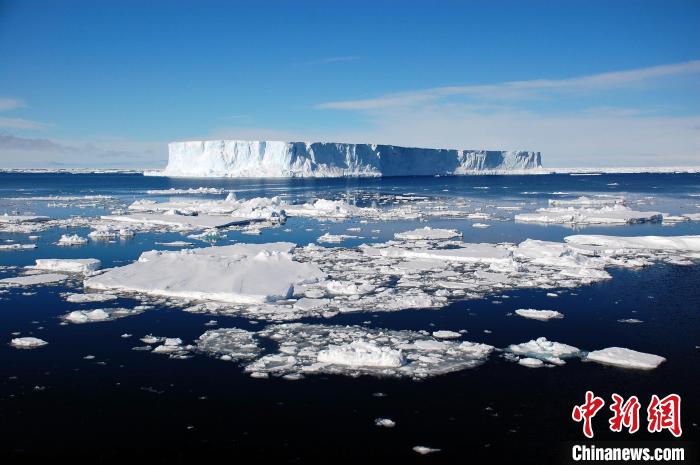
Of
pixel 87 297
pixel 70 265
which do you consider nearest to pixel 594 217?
pixel 70 265

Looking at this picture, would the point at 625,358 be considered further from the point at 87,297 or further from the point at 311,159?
the point at 311,159

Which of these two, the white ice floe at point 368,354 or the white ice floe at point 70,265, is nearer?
the white ice floe at point 368,354

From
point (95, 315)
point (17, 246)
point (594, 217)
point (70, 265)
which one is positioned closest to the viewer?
point (95, 315)

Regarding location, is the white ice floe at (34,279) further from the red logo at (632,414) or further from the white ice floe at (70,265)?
the red logo at (632,414)

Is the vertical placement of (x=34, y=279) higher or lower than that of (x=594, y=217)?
lower

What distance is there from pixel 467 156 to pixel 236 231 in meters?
68.3

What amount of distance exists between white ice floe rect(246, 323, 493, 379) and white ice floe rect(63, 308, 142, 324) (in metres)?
2.88

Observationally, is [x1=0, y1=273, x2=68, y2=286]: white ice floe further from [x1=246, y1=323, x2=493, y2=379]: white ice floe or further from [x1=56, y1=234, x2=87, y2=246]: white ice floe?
[x1=246, y1=323, x2=493, y2=379]: white ice floe

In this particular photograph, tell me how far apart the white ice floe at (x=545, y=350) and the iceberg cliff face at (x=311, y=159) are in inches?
2519

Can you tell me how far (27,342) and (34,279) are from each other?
488cm

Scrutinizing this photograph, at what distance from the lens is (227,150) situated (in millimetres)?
72812

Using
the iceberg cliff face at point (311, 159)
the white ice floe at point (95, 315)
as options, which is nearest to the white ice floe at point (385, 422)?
the white ice floe at point (95, 315)

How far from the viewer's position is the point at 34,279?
1236 centimetres

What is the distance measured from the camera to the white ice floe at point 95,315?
9.27 metres
